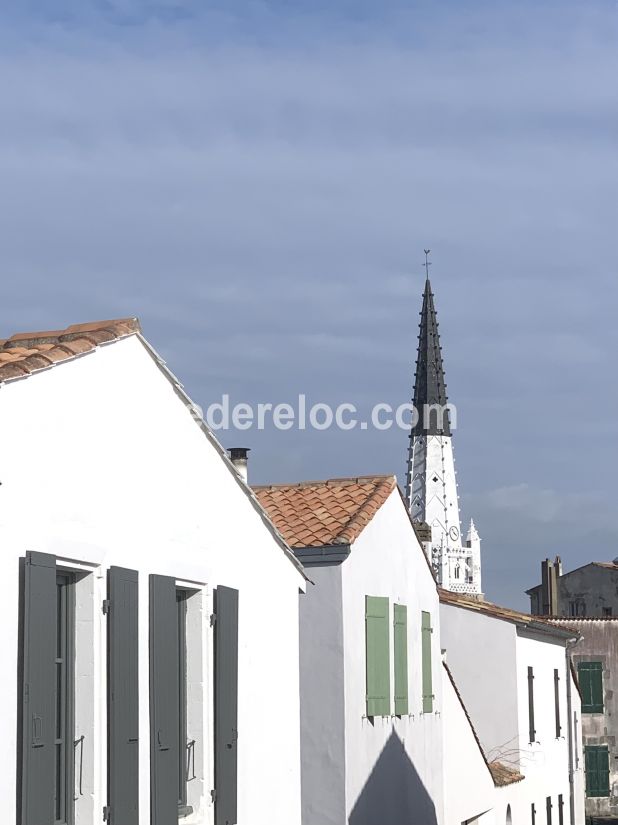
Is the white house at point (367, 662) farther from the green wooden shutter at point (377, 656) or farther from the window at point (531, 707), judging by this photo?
the window at point (531, 707)

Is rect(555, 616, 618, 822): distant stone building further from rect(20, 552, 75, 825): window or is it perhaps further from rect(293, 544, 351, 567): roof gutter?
rect(20, 552, 75, 825): window

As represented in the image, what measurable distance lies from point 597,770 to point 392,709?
29.9 m

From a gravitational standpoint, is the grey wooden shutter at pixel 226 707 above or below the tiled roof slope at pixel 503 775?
above

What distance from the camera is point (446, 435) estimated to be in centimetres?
14912

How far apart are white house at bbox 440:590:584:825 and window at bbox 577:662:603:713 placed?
51.1 ft

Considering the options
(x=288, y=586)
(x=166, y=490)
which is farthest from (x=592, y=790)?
(x=166, y=490)

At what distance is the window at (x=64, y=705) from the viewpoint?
372 inches

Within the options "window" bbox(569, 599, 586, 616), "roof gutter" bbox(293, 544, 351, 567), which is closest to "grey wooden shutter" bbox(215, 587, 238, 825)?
"roof gutter" bbox(293, 544, 351, 567)

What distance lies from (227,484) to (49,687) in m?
4.39

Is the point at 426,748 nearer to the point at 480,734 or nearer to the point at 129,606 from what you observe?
the point at 480,734

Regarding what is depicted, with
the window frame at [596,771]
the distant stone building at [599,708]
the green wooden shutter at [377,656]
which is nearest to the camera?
the green wooden shutter at [377,656]

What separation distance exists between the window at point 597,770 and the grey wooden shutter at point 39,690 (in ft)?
130

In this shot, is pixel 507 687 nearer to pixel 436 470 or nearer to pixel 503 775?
pixel 503 775

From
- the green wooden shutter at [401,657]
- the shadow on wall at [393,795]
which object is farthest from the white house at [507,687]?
the green wooden shutter at [401,657]
